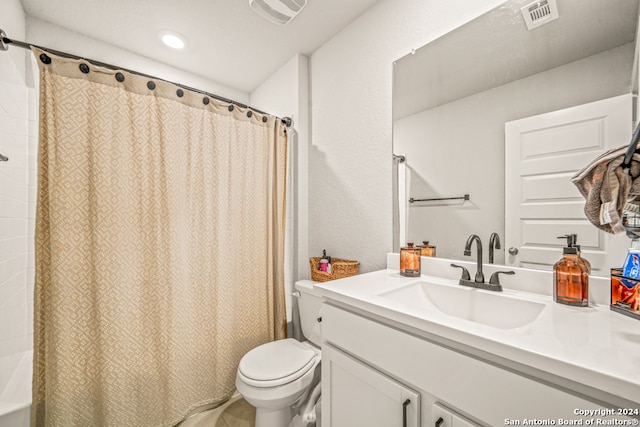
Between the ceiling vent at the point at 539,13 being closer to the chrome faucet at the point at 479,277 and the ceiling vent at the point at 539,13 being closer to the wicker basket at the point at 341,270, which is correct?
the chrome faucet at the point at 479,277

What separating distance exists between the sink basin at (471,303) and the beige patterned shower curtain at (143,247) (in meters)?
1.03

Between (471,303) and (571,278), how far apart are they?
30 centimetres

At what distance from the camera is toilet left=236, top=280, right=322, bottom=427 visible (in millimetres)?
1217

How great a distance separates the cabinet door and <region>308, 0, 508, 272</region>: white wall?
69 cm

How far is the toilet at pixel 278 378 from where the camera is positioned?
3.99ft

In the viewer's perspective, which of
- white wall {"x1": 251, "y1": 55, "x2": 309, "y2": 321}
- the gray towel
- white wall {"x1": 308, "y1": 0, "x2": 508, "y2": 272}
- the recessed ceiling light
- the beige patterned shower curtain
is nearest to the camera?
the gray towel

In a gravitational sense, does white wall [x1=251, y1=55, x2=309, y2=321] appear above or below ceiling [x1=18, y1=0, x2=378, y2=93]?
below

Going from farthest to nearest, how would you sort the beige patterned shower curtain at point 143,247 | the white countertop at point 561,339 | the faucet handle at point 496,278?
the beige patterned shower curtain at point 143,247
the faucet handle at point 496,278
the white countertop at point 561,339

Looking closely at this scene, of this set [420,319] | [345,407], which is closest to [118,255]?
[345,407]

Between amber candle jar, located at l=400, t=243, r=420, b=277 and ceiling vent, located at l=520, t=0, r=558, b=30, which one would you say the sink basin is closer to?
amber candle jar, located at l=400, t=243, r=420, b=277

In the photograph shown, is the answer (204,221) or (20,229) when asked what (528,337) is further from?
(20,229)

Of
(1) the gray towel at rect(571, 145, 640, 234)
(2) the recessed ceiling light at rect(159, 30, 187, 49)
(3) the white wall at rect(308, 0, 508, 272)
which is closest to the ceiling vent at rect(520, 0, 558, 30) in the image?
(3) the white wall at rect(308, 0, 508, 272)

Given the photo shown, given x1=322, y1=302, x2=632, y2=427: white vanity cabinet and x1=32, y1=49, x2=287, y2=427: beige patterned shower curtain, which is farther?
x1=32, y1=49, x2=287, y2=427: beige patterned shower curtain

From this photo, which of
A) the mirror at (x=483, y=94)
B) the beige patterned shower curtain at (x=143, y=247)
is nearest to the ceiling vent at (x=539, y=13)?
the mirror at (x=483, y=94)
